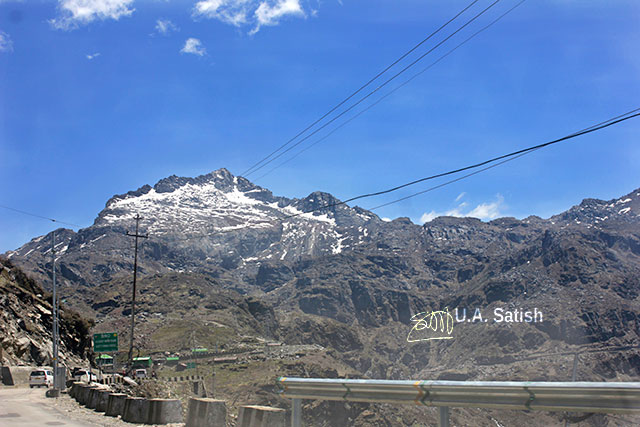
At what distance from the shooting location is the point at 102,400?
20.5 meters

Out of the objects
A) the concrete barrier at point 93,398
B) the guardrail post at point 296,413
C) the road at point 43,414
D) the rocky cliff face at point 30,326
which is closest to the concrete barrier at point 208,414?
the guardrail post at point 296,413

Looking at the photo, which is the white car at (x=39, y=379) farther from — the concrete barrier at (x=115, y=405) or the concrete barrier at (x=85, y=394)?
the concrete barrier at (x=115, y=405)

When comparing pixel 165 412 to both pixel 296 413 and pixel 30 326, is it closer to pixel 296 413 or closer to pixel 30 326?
pixel 296 413

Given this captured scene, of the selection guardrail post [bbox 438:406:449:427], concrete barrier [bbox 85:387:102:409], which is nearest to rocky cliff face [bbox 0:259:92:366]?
concrete barrier [bbox 85:387:102:409]

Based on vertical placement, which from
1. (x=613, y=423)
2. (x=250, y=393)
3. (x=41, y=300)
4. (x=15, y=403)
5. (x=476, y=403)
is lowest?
(x=613, y=423)

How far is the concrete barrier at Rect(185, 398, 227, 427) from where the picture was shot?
42.5ft

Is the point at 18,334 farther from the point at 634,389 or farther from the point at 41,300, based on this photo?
the point at 634,389

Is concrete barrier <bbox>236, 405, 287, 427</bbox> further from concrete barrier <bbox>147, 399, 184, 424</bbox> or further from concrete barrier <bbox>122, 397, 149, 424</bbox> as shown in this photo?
concrete barrier <bbox>122, 397, 149, 424</bbox>

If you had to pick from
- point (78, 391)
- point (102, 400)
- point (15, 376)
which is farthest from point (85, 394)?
point (15, 376)

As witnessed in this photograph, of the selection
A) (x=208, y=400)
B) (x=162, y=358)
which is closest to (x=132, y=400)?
(x=208, y=400)

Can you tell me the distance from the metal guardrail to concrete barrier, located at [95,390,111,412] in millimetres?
12275

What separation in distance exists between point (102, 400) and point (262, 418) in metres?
12.2

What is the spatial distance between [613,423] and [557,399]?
173m

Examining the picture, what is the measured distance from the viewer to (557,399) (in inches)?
301
